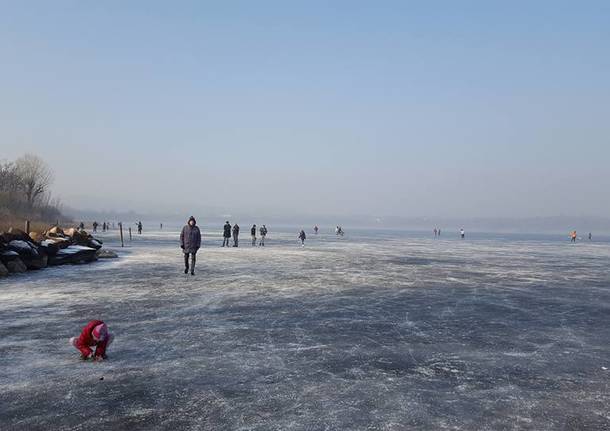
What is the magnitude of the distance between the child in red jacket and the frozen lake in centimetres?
19

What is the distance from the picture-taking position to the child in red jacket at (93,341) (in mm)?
5969

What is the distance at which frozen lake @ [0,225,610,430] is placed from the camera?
432 centimetres

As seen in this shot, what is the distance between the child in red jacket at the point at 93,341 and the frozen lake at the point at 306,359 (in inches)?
7.4

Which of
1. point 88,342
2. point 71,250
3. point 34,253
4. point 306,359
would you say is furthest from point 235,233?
point 306,359

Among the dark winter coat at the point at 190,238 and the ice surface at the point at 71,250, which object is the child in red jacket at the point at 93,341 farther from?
the ice surface at the point at 71,250

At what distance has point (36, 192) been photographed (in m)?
73.4

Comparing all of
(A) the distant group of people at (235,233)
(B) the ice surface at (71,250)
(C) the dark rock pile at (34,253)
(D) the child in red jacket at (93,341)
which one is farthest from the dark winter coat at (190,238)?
(A) the distant group of people at (235,233)

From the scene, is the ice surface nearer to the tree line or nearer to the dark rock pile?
the dark rock pile

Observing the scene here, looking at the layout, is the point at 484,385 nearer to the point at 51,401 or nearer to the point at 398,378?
the point at 398,378

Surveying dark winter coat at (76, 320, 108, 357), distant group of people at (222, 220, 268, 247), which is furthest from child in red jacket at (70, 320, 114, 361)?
distant group of people at (222, 220, 268, 247)

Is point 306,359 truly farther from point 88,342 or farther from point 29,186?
point 29,186

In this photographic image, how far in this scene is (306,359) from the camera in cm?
622

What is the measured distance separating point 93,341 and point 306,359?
2.81m

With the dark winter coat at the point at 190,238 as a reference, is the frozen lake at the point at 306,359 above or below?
below
